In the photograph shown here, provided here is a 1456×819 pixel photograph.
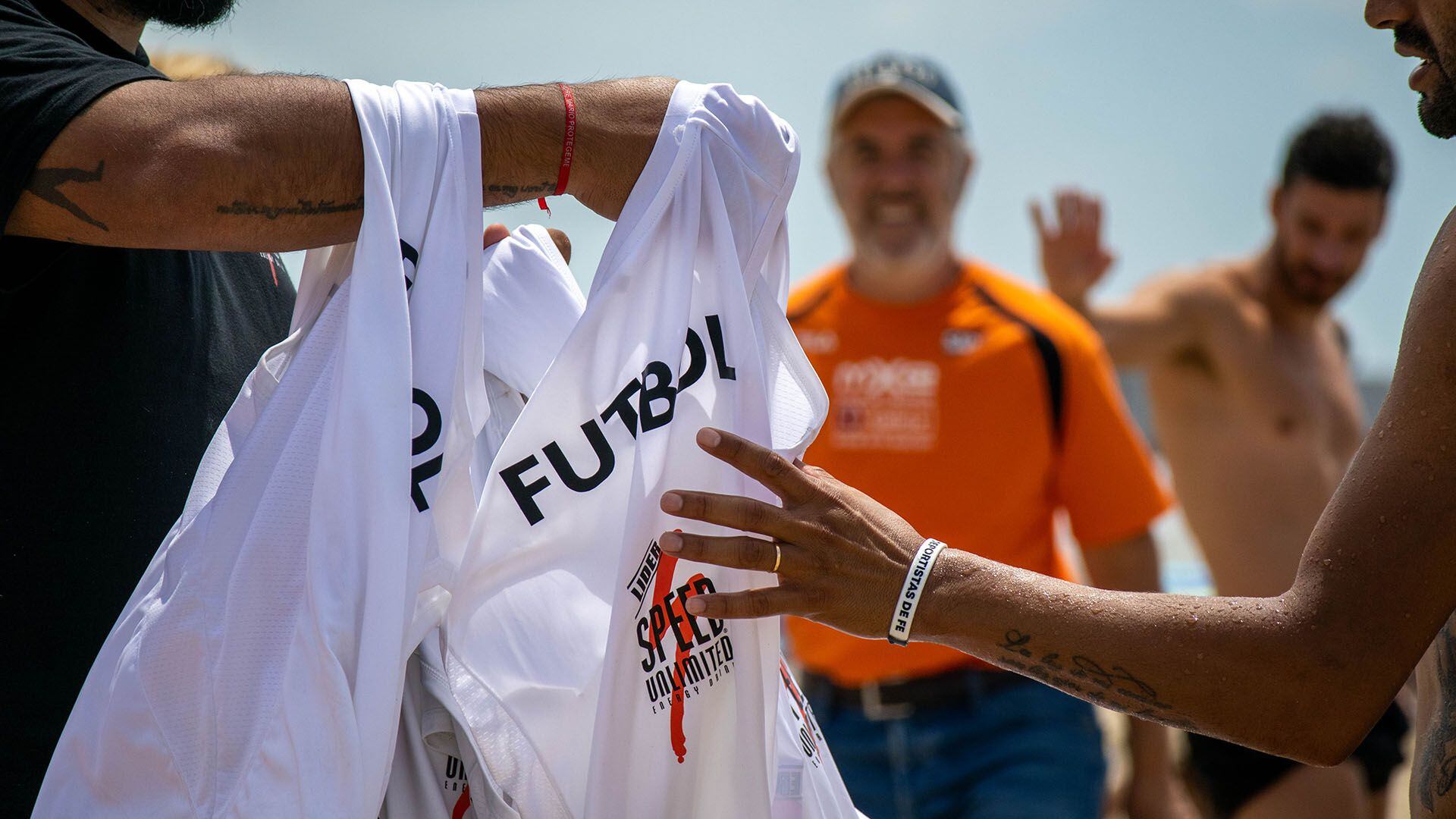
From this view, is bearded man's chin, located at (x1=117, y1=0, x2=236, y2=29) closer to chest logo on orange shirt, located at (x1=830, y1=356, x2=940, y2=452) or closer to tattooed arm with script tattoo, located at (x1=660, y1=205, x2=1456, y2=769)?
tattooed arm with script tattoo, located at (x1=660, y1=205, x2=1456, y2=769)

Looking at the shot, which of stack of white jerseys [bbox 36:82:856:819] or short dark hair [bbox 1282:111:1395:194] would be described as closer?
stack of white jerseys [bbox 36:82:856:819]

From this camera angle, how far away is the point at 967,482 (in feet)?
13.2

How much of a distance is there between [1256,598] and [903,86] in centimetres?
308

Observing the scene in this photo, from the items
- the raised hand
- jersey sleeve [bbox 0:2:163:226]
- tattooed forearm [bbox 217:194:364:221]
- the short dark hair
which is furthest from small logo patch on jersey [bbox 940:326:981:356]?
jersey sleeve [bbox 0:2:163:226]

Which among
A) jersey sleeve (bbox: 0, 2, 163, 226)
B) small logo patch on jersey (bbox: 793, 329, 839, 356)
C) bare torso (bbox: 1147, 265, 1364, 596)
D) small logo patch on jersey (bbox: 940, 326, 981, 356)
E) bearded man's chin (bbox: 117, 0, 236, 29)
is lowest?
bare torso (bbox: 1147, 265, 1364, 596)

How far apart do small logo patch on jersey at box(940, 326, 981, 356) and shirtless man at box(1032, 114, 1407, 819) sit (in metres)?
0.90

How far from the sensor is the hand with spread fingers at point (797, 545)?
1719mm

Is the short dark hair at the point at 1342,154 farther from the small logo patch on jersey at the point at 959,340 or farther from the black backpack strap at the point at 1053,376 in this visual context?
the small logo patch on jersey at the point at 959,340

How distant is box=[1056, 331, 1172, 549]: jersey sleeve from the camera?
4000 mm

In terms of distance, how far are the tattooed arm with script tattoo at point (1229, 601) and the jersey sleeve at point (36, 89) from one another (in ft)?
2.77

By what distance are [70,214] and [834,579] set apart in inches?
41.8

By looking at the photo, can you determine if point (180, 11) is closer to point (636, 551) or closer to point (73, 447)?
point (73, 447)

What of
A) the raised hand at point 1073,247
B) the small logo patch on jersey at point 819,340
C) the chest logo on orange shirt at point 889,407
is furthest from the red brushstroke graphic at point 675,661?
the raised hand at point 1073,247

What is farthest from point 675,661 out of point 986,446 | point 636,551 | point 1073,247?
point 1073,247
